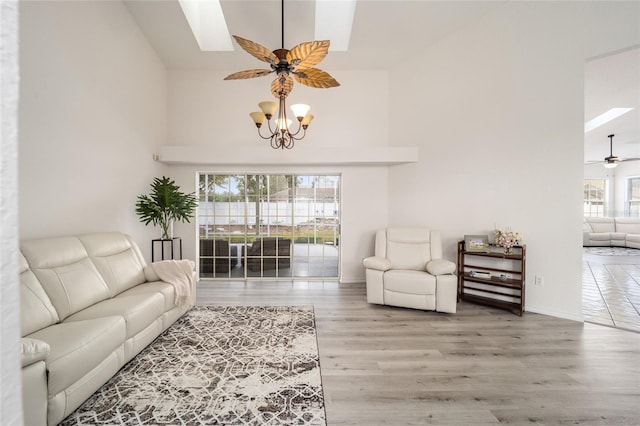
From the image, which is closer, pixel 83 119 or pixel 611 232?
pixel 83 119

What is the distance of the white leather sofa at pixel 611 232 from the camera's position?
8148mm

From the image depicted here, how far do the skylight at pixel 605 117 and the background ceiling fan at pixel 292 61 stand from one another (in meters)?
6.92

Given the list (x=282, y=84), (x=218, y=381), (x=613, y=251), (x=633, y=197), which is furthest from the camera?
(x=633, y=197)

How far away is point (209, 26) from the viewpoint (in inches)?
173

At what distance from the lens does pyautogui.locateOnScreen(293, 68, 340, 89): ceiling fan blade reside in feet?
9.45

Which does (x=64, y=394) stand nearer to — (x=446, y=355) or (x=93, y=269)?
(x=93, y=269)

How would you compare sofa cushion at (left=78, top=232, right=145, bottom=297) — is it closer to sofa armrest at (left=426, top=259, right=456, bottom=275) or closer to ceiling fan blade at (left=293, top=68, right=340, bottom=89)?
ceiling fan blade at (left=293, top=68, right=340, bottom=89)

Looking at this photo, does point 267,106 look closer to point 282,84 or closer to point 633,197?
point 282,84

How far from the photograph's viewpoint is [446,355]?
261cm

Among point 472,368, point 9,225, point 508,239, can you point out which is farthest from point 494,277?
point 9,225

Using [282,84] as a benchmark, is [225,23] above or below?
above

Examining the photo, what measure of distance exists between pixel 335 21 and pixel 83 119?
352 cm

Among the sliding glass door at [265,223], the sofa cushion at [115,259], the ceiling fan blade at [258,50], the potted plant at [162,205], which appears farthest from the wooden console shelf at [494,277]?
the sofa cushion at [115,259]

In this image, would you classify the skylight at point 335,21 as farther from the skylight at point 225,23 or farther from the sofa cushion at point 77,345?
the sofa cushion at point 77,345
